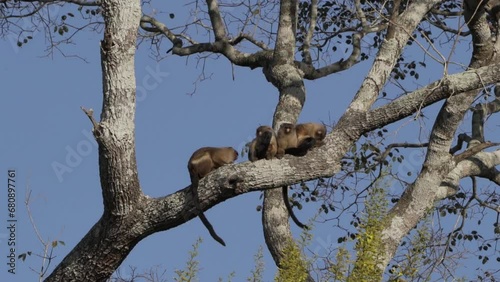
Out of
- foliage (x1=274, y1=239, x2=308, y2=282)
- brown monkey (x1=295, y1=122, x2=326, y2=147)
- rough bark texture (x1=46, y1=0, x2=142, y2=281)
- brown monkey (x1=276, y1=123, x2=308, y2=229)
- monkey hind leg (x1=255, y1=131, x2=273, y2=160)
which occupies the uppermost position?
brown monkey (x1=295, y1=122, x2=326, y2=147)

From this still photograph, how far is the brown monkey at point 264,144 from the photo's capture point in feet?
22.6

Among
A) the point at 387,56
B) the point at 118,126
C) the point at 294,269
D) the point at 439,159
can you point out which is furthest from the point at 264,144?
the point at 294,269

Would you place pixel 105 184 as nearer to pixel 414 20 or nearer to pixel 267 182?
pixel 267 182

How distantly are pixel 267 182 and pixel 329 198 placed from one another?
13.7 feet

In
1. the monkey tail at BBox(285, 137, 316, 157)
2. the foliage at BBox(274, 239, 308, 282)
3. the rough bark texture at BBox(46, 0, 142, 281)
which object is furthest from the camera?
the monkey tail at BBox(285, 137, 316, 157)

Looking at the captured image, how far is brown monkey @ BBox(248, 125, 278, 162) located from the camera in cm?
689

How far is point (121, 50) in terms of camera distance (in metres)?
5.88

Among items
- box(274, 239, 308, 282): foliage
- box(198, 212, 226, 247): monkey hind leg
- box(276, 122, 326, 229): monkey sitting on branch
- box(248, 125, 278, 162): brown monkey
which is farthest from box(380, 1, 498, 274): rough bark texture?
box(274, 239, 308, 282): foliage

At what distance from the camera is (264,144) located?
22.8 feet

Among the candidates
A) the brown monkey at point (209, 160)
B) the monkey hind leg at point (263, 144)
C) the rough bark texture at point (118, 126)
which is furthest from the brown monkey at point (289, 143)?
the rough bark texture at point (118, 126)

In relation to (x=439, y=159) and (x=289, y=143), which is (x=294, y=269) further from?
(x=439, y=159)

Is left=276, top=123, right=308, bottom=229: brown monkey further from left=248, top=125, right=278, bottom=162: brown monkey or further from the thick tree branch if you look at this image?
the thick tree branch

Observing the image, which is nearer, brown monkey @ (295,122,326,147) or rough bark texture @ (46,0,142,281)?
rough bark texture @ (46,0,142,281)

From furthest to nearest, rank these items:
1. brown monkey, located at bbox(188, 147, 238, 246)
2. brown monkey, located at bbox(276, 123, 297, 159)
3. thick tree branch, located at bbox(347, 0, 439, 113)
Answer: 1. brown monkey, located at bbox(276, 123, 297, 159)
2. brown monkey, located at bbox(188, 147, 238, 246)
3. thick tree branch, located at bbox(347, 0, 439, 113)
